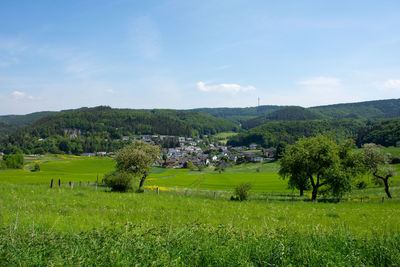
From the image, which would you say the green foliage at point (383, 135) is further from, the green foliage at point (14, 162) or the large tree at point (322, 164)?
the green foliage at point (14, 162)

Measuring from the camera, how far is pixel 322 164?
32781 millimetres

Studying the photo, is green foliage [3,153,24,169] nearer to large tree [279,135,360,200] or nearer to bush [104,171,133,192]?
bush [104,171,133,192]

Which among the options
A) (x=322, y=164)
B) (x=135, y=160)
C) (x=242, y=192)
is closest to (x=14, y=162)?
(x=135, y=160)

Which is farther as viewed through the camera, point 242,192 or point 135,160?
point 135,160

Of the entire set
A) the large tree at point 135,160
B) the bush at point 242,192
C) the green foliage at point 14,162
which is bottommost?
the green foliage at point 14,162

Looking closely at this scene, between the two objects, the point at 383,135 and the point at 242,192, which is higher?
the point at 383,135

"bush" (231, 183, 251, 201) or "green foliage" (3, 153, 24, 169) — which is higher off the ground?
"bush" (231, 183, 251, 201)

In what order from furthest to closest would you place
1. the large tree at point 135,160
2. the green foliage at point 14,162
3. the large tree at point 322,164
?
the green foliage at point 14,162
the large tree at point 135,160
the large tree at point 322,164

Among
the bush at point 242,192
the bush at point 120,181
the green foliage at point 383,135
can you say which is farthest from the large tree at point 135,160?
the green foliage at point 383,135

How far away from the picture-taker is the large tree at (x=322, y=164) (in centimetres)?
3164

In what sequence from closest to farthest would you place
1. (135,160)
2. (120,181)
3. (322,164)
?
(120,181) → (322,164) → (135,160)

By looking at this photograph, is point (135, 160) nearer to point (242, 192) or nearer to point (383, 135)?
point (242, 192)

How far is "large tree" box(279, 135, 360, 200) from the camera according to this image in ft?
104

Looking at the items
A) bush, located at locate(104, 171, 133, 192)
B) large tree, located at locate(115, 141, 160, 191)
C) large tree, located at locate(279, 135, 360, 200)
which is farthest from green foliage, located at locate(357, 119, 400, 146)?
bush, located at locate(104, 171, 133, 192)
